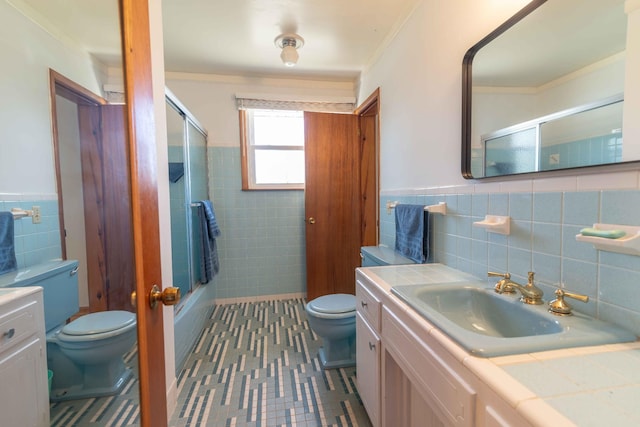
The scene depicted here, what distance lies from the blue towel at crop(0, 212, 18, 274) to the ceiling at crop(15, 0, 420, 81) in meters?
1.87

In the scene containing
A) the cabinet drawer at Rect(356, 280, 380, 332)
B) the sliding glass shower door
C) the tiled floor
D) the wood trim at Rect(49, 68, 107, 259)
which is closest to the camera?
the wood trim at Rect(49, 68, 107, 259)

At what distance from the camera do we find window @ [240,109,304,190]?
2.99 metres

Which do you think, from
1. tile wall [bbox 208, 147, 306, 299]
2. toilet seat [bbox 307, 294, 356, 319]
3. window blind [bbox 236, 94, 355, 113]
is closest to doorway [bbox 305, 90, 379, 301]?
window blind [bbox 236, 94, 355, 113]

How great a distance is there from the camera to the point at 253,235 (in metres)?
3.04

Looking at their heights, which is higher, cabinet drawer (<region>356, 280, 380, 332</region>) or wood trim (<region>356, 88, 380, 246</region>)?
wood trim (<region>356, 88, 380, 246</region>)

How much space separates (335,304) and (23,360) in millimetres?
1653

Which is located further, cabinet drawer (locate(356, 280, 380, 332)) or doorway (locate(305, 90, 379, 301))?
doorway (locate(305, 90, 379, 301))

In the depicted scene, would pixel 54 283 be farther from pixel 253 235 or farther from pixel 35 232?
pixel 253 235

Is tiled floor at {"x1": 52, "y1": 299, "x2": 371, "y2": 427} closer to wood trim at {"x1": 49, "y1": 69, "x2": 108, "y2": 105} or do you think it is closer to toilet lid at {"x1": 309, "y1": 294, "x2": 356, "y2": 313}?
toilet lid at {"x1": 309, "y1": 294, "x2": 356, "y2": 313}

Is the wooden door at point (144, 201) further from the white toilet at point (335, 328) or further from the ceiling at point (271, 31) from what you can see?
the ceiling at point (271, 31)

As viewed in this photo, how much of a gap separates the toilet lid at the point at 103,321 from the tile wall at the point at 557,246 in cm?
127

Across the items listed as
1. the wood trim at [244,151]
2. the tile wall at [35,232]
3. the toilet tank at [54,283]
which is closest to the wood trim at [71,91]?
the tile wall at [35,232]

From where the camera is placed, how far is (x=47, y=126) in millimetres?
538

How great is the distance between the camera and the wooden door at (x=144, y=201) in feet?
2.17
